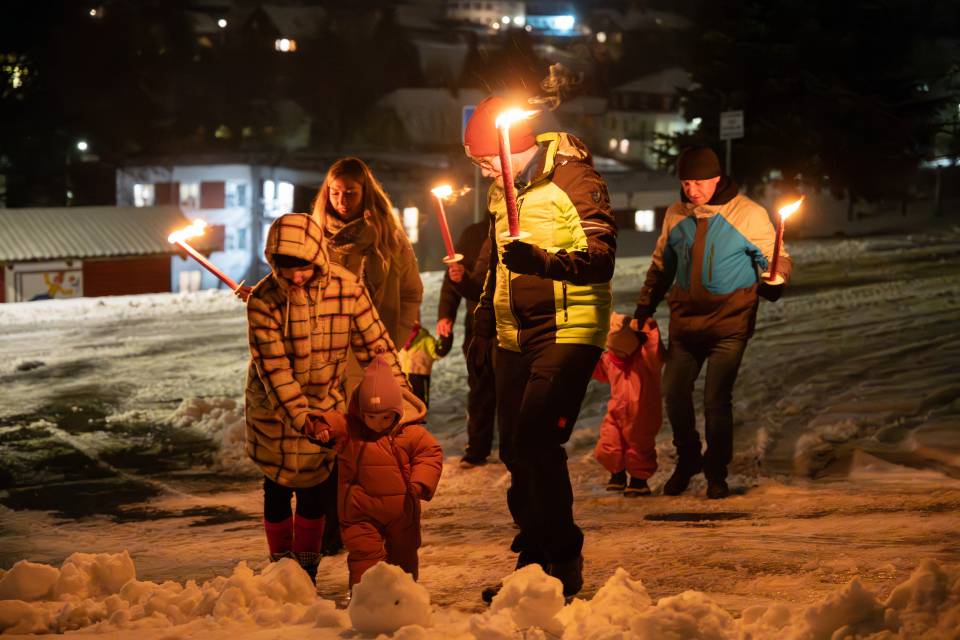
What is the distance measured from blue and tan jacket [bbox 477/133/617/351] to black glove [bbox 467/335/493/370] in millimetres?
373

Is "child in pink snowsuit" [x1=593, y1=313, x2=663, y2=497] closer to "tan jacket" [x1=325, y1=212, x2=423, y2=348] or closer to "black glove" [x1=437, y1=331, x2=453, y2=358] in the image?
"black glove" [x1=437, y1=331, x2=453, y2=358]

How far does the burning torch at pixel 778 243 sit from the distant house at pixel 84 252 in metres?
38.4

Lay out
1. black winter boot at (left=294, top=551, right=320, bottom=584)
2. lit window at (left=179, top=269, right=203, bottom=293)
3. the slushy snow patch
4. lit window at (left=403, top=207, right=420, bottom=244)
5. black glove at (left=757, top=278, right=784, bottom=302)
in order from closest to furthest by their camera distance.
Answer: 1. the slushy snow patch
2. black winter boot at (left=294, top=551, right=320, bottom=584)
3. black glove at (left=757, top=278, right=784, bottom=302)
4. lit window at (left=403, top=207, right=420, bottom=244)
5. lit window at (left=179, top=269, right=203, bottom=293)

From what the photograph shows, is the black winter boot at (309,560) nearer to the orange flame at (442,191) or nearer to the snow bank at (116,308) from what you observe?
the orange flame at (442,191)

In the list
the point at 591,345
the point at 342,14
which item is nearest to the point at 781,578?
the point at 591,345

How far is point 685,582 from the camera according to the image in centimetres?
569

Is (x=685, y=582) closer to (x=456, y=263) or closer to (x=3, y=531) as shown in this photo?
(x=456, y=263)

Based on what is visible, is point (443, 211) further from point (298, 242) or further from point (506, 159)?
point (506, 159)

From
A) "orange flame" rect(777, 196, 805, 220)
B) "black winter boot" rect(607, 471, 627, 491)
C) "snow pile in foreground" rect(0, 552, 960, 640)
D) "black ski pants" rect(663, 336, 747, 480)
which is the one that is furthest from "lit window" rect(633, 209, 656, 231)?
"snow pile in foreground" rect(0, 552, 960, 640)

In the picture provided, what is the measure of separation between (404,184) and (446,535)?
49.8 m

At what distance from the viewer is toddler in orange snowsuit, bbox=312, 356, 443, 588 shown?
5195 mm

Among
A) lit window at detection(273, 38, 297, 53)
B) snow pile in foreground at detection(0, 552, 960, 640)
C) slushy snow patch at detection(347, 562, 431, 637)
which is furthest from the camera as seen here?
lit window at detection(273, 38, 297, 53)

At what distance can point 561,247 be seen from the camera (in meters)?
5.34

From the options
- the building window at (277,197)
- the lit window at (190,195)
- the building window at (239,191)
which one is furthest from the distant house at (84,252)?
the lit window at (190,195)
